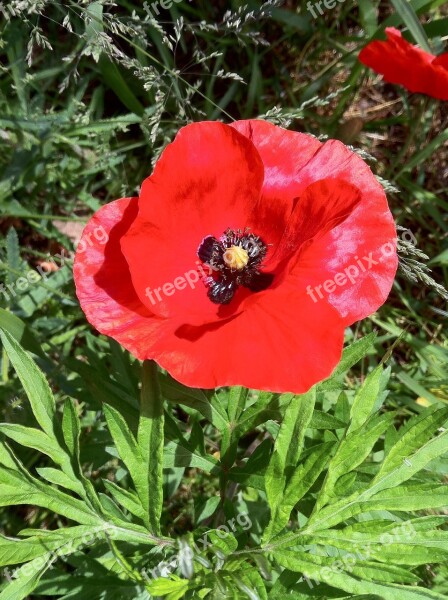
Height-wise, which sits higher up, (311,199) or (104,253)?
(311,199)

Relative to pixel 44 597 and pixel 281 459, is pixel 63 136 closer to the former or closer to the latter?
pixel 281 459

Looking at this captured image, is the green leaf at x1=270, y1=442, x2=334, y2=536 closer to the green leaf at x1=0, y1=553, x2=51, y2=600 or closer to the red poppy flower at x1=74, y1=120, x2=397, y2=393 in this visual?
the red poppy flower at x1=74, y1=120, x2=397, y2=393

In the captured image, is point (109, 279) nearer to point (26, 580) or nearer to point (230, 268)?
point (230, 268)

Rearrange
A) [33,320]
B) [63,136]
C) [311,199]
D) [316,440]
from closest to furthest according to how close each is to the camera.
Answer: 1. [311,199]
2. [316,440]
3. [63,136]
4. [33,320]

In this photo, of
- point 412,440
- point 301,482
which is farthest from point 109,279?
point 412,440

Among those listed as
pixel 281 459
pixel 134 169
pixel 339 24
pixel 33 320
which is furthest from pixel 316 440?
pixel 339 24

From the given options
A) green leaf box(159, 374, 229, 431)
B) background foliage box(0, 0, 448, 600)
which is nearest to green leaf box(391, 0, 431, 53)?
background foliage box(0, 0, 448, 600)

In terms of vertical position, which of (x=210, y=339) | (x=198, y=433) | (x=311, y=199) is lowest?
(x=198, y=433)

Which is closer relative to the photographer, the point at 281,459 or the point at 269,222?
the point at 281,459
